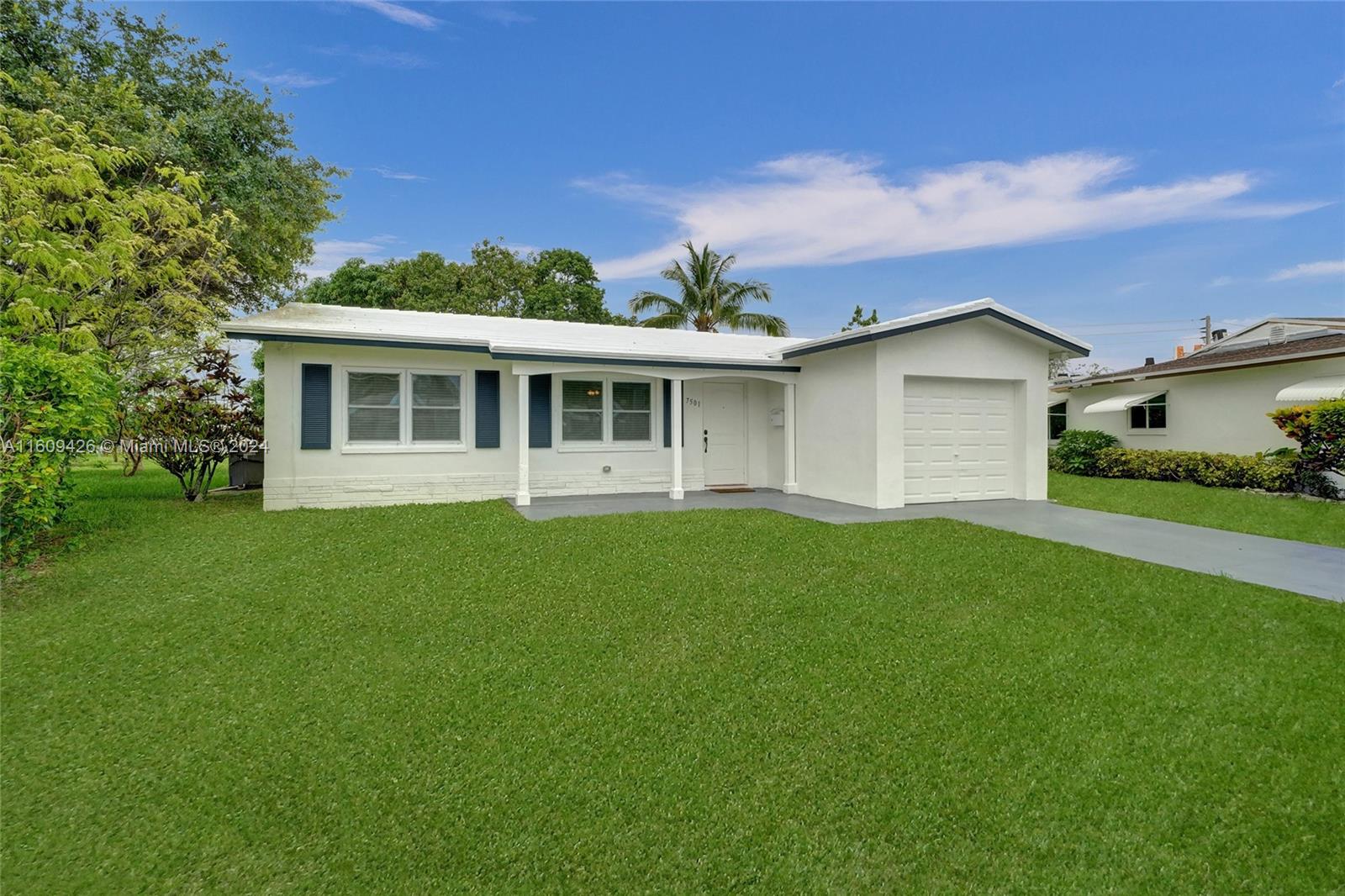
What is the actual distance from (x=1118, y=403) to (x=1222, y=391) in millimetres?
2464

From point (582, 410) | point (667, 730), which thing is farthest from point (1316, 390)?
point (667, 730)

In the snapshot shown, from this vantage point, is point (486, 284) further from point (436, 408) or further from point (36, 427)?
point (36, 427)

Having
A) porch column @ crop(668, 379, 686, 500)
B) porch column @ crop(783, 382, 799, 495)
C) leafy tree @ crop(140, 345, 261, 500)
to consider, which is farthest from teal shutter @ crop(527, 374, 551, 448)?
leafy tree @ crop(140, 345, 261, 500)

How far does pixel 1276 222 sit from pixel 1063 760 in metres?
19.1

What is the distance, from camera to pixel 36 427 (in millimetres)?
5957

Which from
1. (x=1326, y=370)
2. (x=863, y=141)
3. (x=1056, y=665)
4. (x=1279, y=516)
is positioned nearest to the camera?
(x=1056, y=665)

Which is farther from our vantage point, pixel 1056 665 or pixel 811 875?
pixel 1056 665

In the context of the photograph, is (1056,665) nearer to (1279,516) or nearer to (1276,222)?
(1279,516)

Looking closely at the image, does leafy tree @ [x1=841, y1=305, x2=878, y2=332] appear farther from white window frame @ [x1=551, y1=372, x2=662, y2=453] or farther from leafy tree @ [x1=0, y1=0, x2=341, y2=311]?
leafy tree @ [x1=0, y1=0, x2=341, y2=311]

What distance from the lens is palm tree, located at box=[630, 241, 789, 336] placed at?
25469 millimetres

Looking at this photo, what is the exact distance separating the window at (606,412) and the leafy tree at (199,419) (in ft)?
19.5

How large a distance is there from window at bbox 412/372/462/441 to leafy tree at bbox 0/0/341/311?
536 cm

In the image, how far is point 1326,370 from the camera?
13758 mm

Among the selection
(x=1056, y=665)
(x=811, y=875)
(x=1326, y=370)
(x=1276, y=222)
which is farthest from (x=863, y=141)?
(x=811, y=875)
